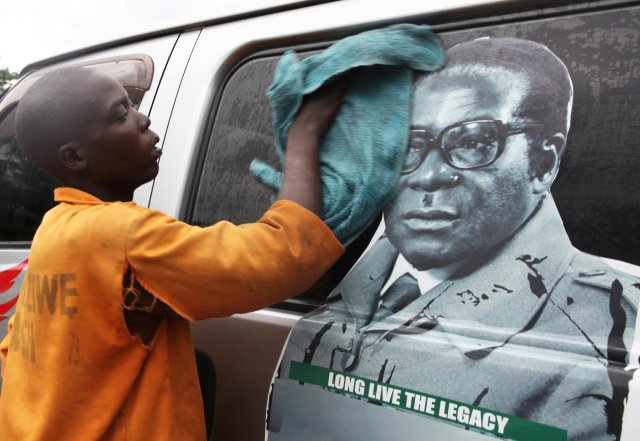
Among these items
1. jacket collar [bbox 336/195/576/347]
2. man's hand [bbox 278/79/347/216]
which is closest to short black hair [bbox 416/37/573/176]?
jacket collar [bbox 336/195/576/347]

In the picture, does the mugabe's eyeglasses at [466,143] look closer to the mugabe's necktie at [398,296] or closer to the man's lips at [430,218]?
the man's lips at [430,218]

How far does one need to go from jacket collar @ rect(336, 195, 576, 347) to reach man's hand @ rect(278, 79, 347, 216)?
307 millimetres

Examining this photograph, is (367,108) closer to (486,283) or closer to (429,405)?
(486,283)

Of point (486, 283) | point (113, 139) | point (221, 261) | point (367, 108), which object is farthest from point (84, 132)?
point (486, 283)

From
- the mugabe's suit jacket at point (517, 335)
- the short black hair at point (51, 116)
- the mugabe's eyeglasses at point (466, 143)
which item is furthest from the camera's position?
the short black hair at point (51, 116)

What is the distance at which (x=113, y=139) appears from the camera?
1.47 m

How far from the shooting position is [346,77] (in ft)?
4.90

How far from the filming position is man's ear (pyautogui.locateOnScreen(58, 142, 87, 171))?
1.47 m

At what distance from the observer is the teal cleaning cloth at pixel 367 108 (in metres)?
1.47

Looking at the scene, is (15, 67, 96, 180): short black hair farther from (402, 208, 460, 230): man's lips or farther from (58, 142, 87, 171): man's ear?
(402, 208, 460, 230): man's lips

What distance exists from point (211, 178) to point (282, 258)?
678 mm

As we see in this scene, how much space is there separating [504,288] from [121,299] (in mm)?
732

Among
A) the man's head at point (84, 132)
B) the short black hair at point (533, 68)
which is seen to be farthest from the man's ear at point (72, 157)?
the short black hair at point (533, 68)

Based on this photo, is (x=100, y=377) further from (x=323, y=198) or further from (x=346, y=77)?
(x=346, y=77)
